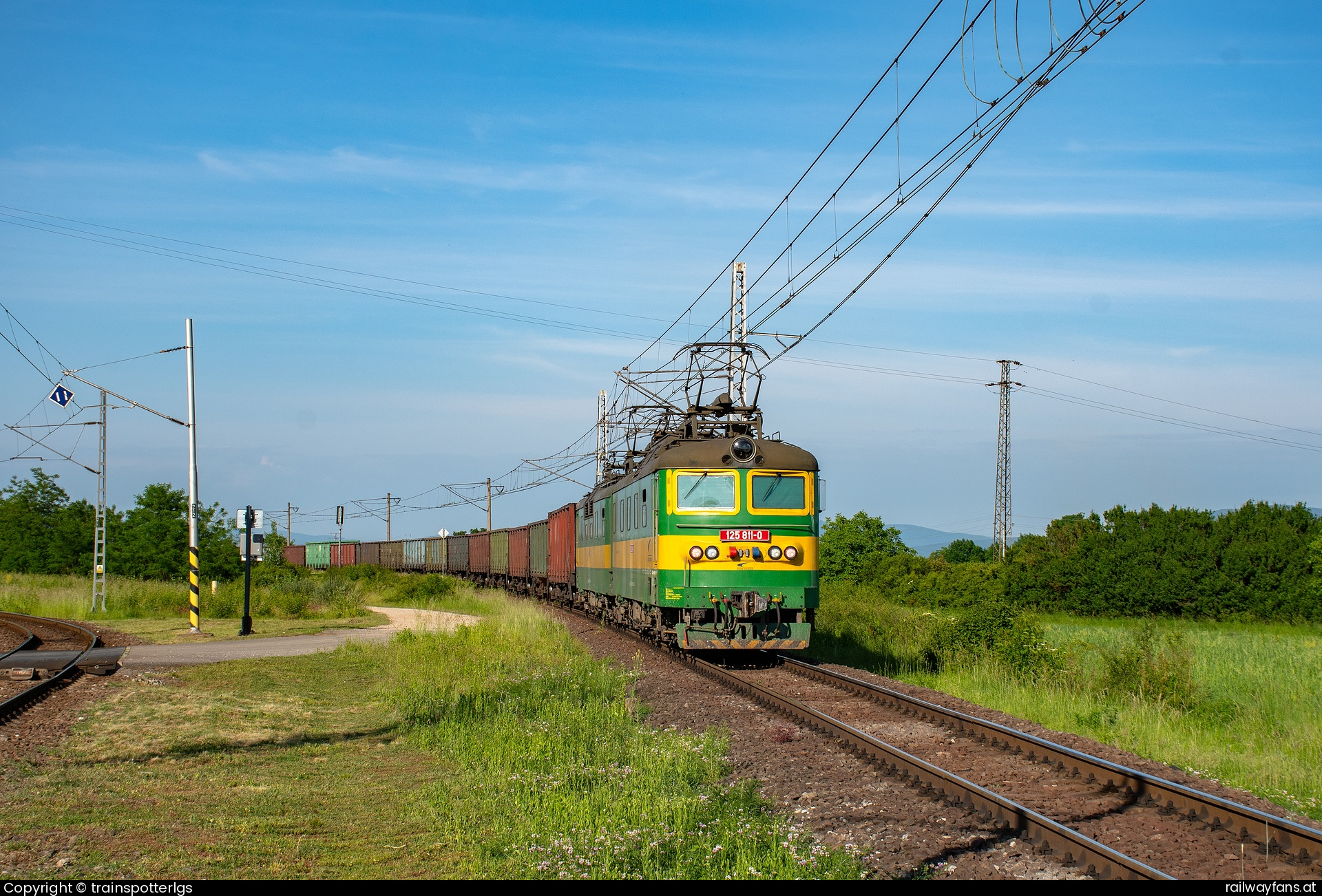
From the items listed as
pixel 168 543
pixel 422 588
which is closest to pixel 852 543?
pixel 422 588

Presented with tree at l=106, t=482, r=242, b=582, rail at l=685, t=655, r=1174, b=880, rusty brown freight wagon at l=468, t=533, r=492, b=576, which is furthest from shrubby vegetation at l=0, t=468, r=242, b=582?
rail at l=685, t=655, r=1174, b=880

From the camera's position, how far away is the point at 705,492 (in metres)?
15.1

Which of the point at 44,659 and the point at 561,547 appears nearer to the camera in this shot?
the point at 44,659

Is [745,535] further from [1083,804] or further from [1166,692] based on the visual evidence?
[1083,804]

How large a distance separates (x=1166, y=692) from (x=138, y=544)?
1196 inches

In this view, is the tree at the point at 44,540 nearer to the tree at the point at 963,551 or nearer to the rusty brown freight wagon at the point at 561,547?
the rusty brown freight wagon at the point at 561,547

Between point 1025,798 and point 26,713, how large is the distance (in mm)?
10185

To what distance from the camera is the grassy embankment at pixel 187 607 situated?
2383 centimetres

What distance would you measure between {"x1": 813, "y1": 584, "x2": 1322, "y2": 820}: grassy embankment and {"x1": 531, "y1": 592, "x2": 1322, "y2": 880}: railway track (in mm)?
1154

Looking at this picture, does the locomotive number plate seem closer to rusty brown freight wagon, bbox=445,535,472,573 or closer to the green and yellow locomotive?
the green and yellow locomotive

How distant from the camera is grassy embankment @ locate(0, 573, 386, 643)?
23.8 m

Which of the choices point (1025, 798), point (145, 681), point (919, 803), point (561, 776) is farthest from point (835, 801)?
point (145, 681)

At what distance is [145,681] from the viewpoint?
541 inches

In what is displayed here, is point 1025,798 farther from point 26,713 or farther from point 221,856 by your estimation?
point 26,713
